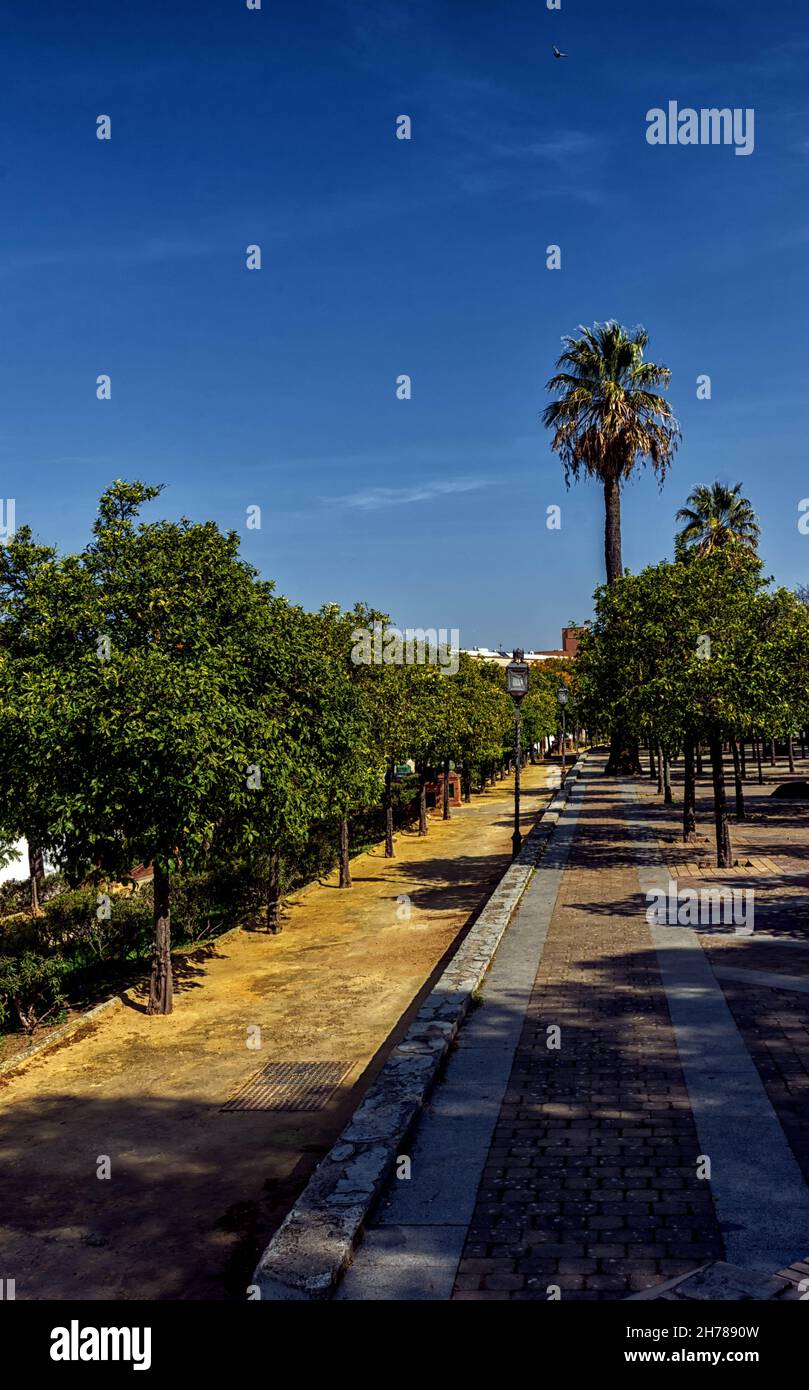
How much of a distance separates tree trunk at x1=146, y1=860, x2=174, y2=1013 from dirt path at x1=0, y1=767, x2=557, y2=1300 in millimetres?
230

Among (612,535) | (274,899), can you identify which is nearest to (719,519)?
(612,535)

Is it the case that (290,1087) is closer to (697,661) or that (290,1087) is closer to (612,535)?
(697,661)

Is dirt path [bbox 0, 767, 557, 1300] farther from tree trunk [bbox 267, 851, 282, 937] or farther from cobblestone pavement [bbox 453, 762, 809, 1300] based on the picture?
cobblestone pavement [bbox 453, 762, 809, 1300]

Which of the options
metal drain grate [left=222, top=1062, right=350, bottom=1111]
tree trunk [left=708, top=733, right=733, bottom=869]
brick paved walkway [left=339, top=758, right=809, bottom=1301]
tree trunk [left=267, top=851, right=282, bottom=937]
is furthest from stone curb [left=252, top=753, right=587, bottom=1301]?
tree trunk [left=708, top=733, right=733, bottom=869]

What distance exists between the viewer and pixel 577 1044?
9.01 meters

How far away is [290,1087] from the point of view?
380 inches

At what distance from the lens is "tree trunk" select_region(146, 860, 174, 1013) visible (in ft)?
42.0

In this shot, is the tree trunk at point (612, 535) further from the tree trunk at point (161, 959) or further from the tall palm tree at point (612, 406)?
the tree trunk at point (161, 959)

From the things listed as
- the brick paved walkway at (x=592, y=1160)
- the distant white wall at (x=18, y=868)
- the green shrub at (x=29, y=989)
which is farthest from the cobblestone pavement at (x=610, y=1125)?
the distant white wall at (x=18, y=868)

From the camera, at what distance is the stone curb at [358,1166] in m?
5.15

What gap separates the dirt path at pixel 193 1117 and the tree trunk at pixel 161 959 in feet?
0.75
